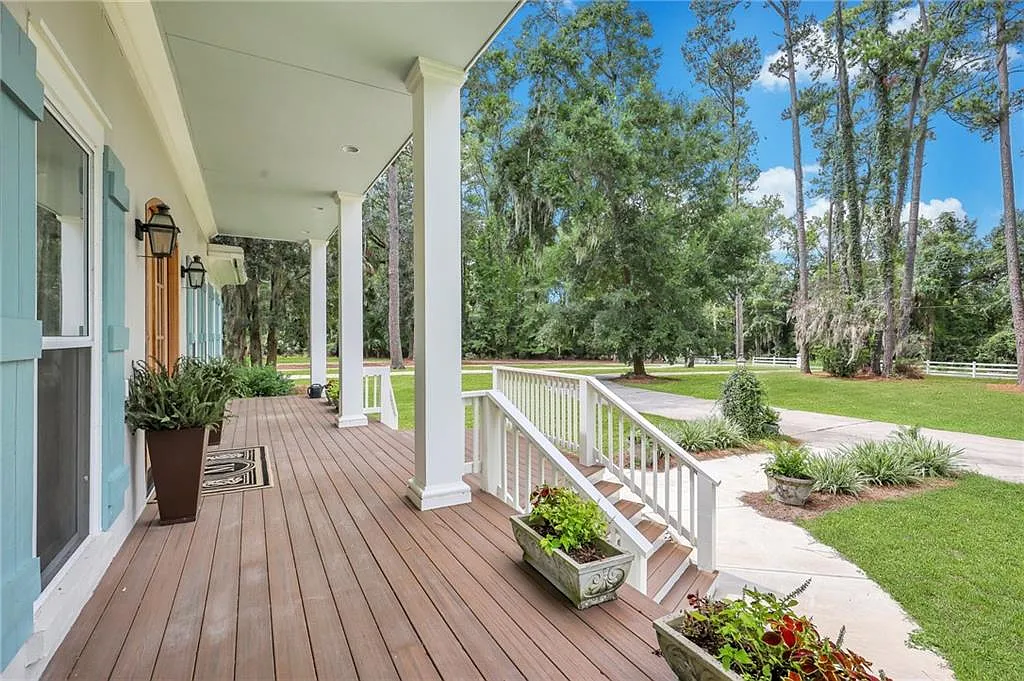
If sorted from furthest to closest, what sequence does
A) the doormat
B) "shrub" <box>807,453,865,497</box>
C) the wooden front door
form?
"shrub" <box>807,453,865,497</box>, the doormat, the wooden front door

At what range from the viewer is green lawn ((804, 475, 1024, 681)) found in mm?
2553

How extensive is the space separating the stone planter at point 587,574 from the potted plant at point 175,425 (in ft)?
6.66

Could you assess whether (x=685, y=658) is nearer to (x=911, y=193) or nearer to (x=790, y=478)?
(x=790, y=478)

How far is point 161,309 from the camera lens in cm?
376

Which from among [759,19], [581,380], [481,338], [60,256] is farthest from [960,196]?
[60,256]

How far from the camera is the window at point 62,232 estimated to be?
5.41 feet

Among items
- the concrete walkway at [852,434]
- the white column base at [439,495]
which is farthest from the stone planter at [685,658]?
the concrete walkway at [852,434]

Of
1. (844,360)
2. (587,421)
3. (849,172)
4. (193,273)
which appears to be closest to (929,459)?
(587,421)

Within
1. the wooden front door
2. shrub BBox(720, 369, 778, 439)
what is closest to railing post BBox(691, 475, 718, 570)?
the wooden front door

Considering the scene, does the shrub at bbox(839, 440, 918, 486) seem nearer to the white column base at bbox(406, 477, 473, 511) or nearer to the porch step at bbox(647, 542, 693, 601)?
the porch step at bbox(647, 542, 693, 601)

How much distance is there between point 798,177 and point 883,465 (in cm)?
1494

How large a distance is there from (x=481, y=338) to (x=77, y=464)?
19.7m

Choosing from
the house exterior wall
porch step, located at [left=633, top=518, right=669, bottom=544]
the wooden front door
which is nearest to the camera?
the house exterior wall

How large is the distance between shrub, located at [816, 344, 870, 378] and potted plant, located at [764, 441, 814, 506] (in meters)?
11.9
